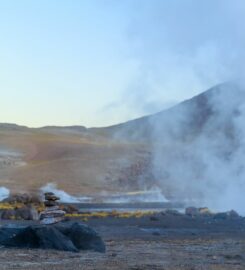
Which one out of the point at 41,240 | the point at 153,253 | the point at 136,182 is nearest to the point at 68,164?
the point at 136,182

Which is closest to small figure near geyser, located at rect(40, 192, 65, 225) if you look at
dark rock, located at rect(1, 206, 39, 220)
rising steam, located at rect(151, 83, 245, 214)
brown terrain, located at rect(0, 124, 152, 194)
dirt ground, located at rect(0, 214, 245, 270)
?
dirt ground, located at rect(0, 214, 245, 270)

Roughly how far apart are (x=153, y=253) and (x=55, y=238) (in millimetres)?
2999

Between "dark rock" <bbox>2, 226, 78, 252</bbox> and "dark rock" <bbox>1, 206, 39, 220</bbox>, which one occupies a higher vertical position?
"dark rock" <bbox>1, 206, 39, 220</bbox>

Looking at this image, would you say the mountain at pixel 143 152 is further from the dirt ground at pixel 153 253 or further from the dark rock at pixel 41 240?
the dark rock at pixel 41 240

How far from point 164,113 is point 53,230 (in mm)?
58643

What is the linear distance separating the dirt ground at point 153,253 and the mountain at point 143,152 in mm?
24485

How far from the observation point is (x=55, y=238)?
78.7 feet

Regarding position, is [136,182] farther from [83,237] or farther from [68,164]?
[83,237]

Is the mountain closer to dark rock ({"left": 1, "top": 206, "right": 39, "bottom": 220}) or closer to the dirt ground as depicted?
dark rock ({"left": 1, "top": 206, "right": 39, "bottom": 220})

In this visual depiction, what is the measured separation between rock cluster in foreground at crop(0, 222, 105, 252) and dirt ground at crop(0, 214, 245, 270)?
63cm

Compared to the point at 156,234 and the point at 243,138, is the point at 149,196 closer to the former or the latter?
the point at 243,138

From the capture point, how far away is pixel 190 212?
187 feet

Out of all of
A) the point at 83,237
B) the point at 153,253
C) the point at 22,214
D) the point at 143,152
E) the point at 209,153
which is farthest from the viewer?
the point at 143,152

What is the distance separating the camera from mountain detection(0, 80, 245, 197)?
7144 centimetres
